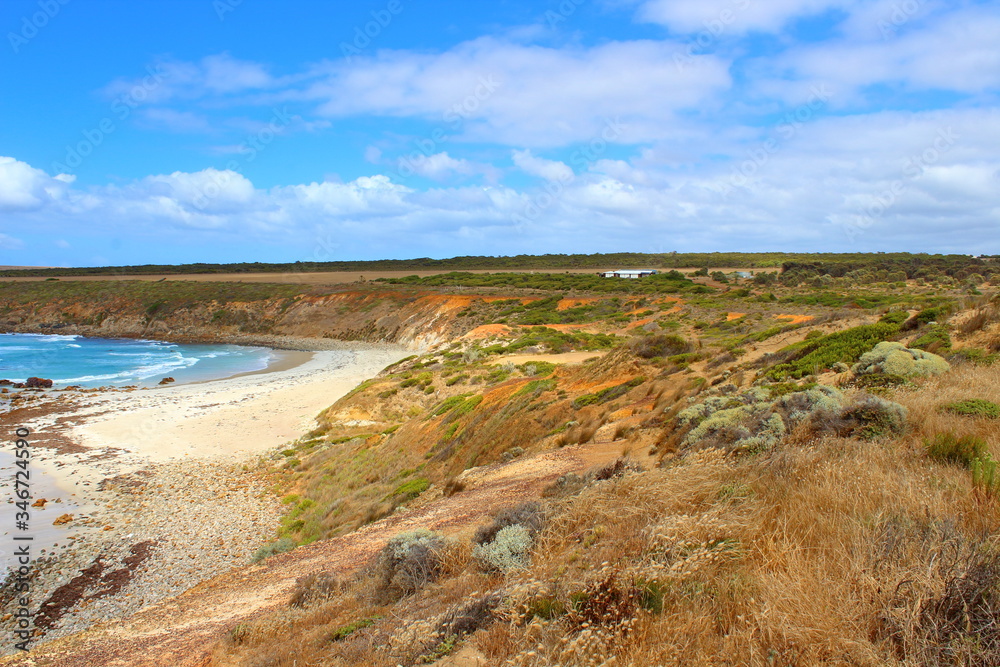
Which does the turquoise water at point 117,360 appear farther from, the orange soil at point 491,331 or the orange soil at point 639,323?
the orange soil at point 639,323

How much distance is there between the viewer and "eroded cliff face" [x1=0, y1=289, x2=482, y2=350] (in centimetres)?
6003

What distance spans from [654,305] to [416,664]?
151 feet

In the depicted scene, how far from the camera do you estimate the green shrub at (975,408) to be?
19.6 feet

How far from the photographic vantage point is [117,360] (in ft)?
166

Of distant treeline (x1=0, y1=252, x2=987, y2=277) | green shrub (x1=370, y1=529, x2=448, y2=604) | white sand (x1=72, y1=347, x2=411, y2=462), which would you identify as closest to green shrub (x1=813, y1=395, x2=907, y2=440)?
green shrub (x1=370, y1=529, x2=448, y2=604)

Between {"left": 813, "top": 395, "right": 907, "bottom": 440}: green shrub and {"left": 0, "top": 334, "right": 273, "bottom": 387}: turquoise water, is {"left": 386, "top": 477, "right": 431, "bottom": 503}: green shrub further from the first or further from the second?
{"left": 0, "top": 334, "right": 273, "bottom": 387}: turquoise water

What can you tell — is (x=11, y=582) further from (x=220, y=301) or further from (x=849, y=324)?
(x=220, y=301)

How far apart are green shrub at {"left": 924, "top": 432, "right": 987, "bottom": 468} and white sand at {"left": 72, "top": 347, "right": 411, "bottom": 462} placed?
2196 cm

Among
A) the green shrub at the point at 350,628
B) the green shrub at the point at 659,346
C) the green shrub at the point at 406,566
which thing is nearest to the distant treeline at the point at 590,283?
the green shrub at the point at 659,346

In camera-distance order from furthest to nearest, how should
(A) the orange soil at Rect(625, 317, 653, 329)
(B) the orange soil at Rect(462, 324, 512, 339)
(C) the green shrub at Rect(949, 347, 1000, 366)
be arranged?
(B) the orange soil at Rect(462, 324, 512, 339) < (A) the orange soil at Rect(625, 317, 653, 329) < (C) the green shrub at Rect(949, 347, 1000, 366)

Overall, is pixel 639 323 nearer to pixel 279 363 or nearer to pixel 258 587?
pixel 279 363

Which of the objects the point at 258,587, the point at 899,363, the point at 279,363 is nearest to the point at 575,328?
the point at 279,363

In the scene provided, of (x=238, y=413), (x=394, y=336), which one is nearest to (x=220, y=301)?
(x=394, y=336)

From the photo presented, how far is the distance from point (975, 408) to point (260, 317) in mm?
76821
